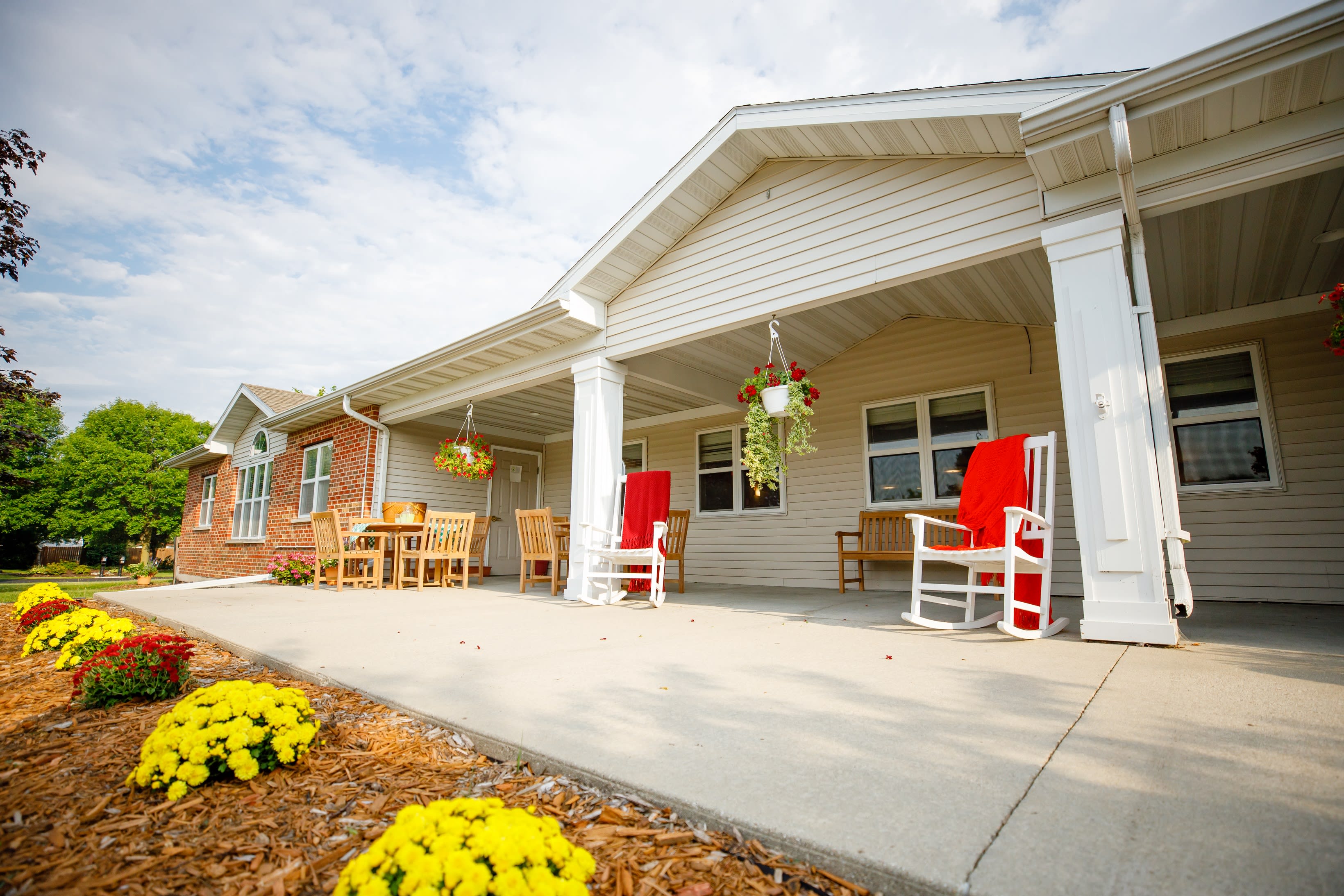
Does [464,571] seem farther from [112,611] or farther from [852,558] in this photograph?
[852,558]

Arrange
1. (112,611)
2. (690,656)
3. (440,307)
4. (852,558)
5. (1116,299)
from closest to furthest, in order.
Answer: (690,656) < (1116,299) < (112,611) < (852,558) < (440,307)

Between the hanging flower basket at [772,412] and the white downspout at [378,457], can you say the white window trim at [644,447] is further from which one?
the hanging flower basket at [772,412]

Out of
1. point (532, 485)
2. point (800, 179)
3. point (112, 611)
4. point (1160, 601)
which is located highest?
point (800, 179)

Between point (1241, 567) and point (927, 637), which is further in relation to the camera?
point (1241, 567)

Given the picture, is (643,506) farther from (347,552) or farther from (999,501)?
(347,552)

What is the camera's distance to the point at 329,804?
1.47 m

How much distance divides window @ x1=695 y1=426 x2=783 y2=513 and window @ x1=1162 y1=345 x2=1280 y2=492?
386 centimetres

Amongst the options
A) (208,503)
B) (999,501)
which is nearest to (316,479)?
(208,503)

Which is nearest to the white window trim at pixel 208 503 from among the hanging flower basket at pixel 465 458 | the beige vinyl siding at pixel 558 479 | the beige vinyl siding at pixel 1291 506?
the beige vinyl siding at pixel 558 479

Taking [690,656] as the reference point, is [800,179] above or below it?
above

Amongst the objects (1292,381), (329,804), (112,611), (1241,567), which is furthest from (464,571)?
(1292,381)

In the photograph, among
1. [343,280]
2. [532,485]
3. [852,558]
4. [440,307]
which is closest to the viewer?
[852,558]

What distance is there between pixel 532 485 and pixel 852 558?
624 cm

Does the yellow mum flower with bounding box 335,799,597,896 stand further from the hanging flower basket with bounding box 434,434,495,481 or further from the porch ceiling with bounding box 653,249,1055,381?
the hanging flower basket with bounding box 434,434,495,481
